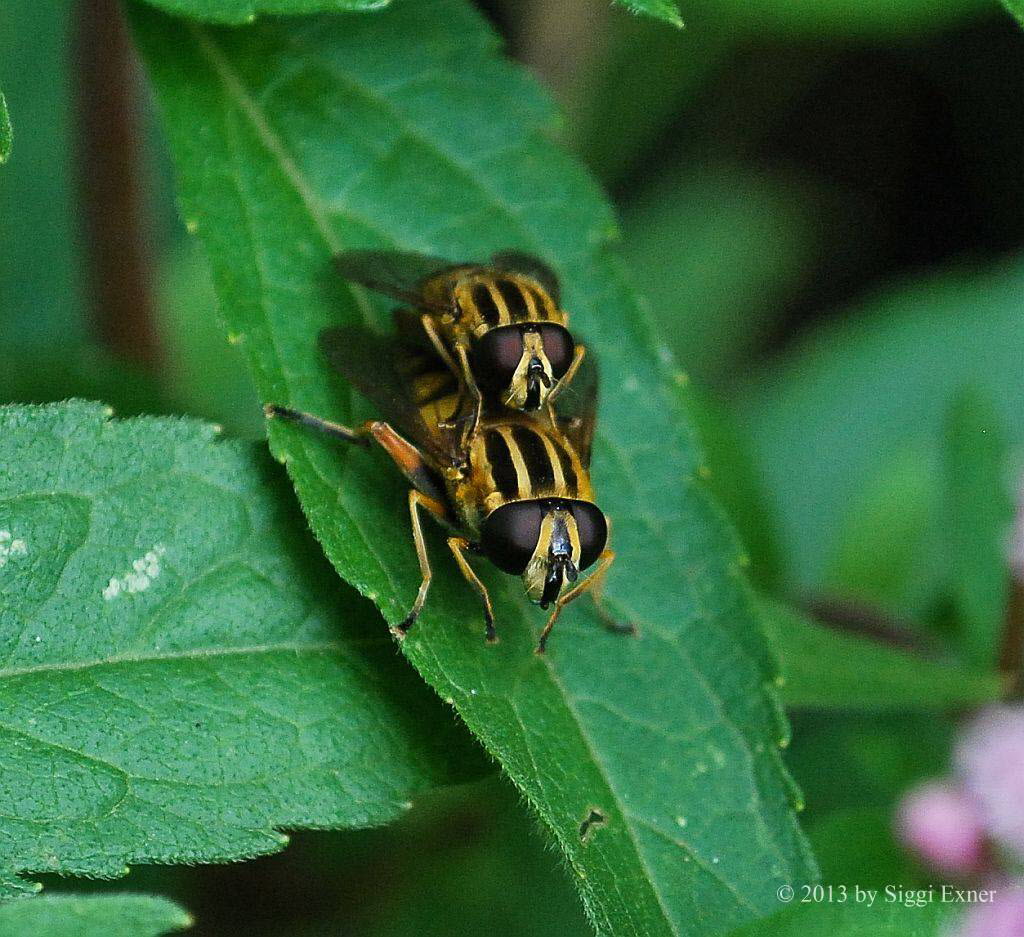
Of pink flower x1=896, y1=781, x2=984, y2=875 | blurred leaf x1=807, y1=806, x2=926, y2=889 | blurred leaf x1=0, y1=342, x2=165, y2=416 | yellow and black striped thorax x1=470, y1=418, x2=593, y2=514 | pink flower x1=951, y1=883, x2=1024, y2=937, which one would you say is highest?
yellow and black striped thorax x1=470, y1=418, x2=593, y2=514

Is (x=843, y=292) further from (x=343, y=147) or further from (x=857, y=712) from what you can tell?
(x=343, y=147)

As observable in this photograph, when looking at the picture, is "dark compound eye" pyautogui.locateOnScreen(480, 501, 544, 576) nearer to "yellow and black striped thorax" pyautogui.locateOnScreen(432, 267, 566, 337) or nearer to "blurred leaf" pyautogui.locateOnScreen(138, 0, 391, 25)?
"yellow and black striped thorax" pyautogui.locateOnScreen(432, 267, 566, 337)

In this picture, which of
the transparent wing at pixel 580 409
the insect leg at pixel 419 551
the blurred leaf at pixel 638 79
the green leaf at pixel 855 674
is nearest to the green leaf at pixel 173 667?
the insect leg at pixel 419 551

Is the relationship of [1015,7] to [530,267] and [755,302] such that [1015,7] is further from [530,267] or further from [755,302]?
[755,302]

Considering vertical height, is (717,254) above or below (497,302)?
below

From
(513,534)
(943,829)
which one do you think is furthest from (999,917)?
(513,534)

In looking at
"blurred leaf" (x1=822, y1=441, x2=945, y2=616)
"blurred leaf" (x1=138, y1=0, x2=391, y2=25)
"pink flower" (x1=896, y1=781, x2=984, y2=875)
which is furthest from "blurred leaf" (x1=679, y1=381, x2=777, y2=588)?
"blurred leaf" (x1=138, y1=0, x2=391, y2=25)
